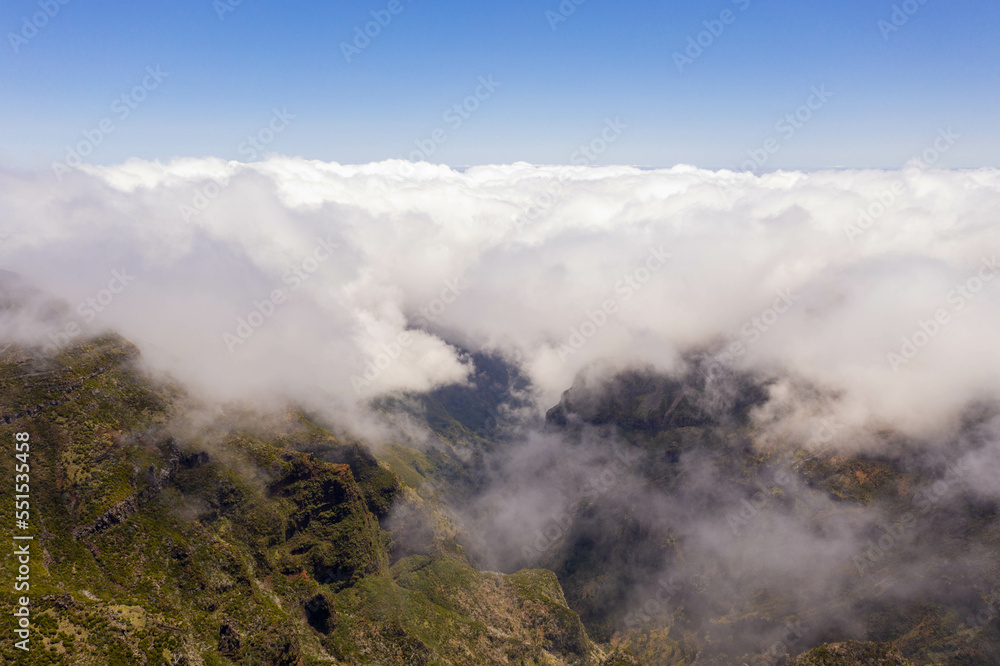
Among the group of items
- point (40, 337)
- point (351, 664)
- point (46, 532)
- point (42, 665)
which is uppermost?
point (40, 337)

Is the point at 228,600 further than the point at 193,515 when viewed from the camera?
No

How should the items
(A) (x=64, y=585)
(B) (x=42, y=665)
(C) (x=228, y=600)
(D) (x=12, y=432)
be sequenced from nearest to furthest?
(B) (x=42, y=665)
(A) (x=64, y=585)
(D) (x=12, y=432)
(C) (x=228, y=600)

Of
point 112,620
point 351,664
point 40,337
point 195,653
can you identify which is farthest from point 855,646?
point 40,337

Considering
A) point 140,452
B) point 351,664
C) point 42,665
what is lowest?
point 351,664

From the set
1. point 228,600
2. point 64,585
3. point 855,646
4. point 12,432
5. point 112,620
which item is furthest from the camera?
point 855,646

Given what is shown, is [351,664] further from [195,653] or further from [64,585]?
[64,585]

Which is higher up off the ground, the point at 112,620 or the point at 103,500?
the point at 103,500

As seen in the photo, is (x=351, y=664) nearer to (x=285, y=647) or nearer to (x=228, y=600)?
(x=285, y=647)

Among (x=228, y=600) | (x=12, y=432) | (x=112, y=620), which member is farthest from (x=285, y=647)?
(x=12, y=432)

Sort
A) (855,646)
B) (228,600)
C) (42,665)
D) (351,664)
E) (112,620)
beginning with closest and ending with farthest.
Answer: (42,665) < (112,620) < (228,600) < (855,646) < (351,664)
